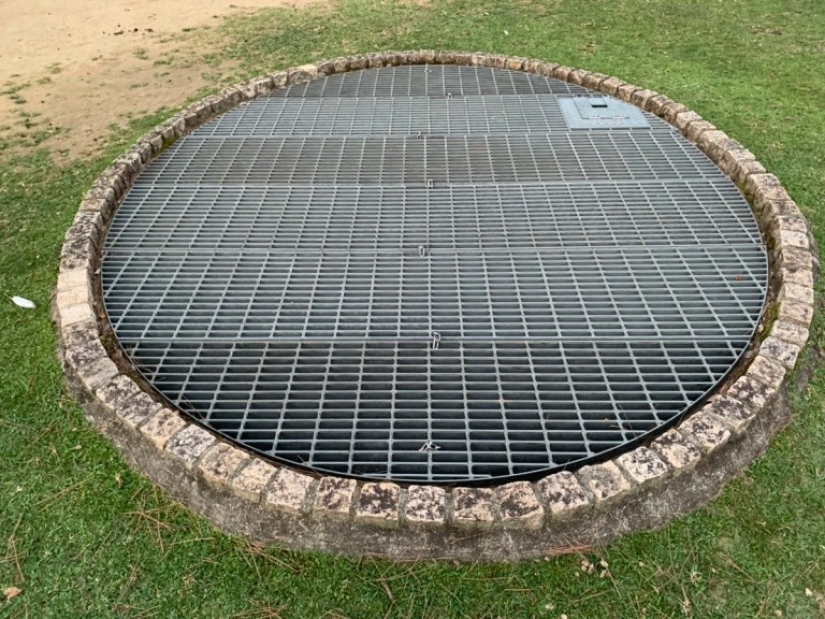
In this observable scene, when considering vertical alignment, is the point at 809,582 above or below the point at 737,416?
below

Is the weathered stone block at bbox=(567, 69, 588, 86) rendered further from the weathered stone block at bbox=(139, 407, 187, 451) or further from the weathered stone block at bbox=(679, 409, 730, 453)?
the weathered stone block at bbox=(139, 407, 187, 451)

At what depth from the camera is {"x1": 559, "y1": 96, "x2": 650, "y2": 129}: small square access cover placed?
5211 millimetres

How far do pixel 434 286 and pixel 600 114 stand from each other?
2868 millimetres

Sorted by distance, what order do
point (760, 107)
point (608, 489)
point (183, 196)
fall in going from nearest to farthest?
point (608, 489) < point (183, 196) < point (760, 107)

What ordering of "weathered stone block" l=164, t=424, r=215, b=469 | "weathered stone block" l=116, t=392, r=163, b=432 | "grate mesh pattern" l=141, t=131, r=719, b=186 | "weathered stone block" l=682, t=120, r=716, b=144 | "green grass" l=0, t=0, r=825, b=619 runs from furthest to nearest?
"weathered stone block" l=682, t=120, r=716, b=144 < "grate mesh pattern" l=141, t=131, r=719, b=186 < "weathered stone block" l=116, t=392, r=163, b=432 < "weathered stone block" l=164, t=424, r=215, b=469 < "green grass" l=0, t=0, r=825, b=619

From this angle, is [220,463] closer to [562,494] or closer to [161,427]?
[161,427]

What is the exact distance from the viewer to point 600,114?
5.39m

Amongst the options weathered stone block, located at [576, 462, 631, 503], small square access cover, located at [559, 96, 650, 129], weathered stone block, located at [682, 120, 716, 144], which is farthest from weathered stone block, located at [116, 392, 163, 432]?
weathered stone block, located at [682, 120, 716, 144]

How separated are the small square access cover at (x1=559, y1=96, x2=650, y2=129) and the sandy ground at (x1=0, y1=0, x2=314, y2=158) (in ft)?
13.0

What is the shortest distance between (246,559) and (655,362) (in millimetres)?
2211

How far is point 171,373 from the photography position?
3.17 metres

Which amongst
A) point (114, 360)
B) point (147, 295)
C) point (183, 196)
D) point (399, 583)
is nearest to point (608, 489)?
point (399, 583)

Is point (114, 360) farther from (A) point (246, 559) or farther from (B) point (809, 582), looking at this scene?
(B) point (809, 582)

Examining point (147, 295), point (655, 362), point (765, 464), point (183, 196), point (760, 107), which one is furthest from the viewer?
point (760, 107)
